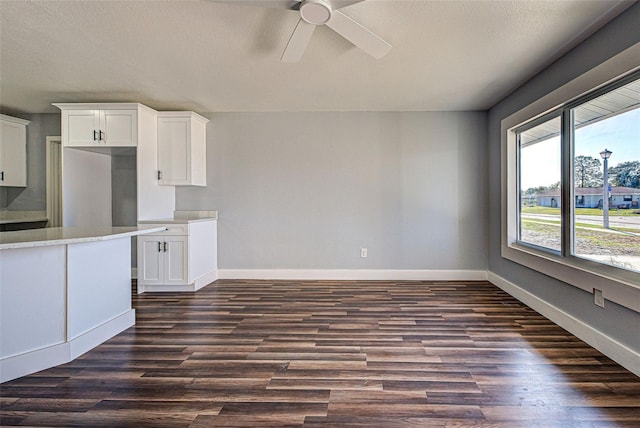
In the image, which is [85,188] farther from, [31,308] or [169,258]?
[31,308]

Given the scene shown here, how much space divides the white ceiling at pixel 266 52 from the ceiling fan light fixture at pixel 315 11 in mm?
228

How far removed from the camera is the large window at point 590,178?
87.5 inches

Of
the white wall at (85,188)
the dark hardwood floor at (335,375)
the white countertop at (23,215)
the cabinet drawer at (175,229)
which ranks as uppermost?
the white wall at (85,188)

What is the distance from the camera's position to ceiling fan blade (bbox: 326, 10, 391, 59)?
2.12 m

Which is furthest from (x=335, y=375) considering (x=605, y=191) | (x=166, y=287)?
(x=166, y=287)

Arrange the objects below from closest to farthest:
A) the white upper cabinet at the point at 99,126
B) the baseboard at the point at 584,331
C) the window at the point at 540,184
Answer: the baseboard at the point at 584,331, the window at the point at 540,184, the white upper cabinet at the point at 99,126

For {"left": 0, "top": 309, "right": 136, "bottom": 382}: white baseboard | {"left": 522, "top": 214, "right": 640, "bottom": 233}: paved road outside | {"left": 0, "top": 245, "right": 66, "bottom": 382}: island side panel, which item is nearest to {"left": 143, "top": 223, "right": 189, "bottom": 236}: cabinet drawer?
{"left": 0, "top": 309, "right": 136, "bottom": 382}: white baseboard

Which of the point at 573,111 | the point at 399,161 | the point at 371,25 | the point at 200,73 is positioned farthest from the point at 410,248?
the point at 200,73

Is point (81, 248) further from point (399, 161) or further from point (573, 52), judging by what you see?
point (573, 52)

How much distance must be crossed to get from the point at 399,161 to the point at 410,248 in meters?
1.23

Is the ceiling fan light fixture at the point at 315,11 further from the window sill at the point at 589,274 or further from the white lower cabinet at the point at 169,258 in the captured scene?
the white lower cabinet at the point at 169,258

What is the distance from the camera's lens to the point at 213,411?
171cm

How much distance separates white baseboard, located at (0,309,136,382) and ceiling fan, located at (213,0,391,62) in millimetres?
2480

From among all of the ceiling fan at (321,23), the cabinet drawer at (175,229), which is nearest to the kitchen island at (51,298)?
the cabinet drawer at (175,229)
